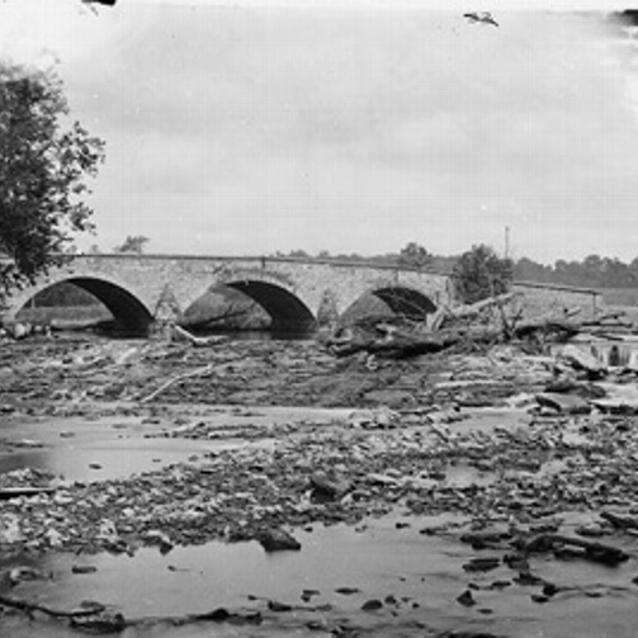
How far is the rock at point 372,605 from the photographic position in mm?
3504

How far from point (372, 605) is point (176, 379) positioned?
340 inches

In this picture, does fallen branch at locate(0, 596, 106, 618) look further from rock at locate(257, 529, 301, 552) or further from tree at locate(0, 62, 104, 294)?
tree at locate(0, 62, 104, 294)

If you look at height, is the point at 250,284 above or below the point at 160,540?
above

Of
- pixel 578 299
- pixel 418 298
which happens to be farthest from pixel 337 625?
pixel 418 298

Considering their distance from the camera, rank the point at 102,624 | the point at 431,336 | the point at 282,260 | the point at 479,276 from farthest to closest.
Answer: the point at 282,260
the point at 479,276
the point at 431,336
the point at 102,624

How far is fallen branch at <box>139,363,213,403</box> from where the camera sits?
36.7 feet

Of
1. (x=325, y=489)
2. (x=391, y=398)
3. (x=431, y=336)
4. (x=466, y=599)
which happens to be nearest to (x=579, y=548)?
(x=466, y=599)

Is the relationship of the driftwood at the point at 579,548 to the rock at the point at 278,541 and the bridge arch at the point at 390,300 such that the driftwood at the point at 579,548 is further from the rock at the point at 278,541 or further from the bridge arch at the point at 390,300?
the bridge arch at the point at 390,300

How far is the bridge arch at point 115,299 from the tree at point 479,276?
22.4 ft

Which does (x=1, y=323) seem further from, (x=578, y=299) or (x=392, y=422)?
(x=392, y=422)

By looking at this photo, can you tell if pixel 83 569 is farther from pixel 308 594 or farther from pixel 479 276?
pixel 479 276

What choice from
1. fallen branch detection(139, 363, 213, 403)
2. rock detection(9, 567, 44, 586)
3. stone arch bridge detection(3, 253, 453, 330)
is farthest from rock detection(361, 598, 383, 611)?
stone arch bridge detection(3, 253, 453, 330)

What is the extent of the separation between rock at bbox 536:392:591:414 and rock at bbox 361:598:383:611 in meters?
5.79

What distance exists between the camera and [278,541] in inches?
171
